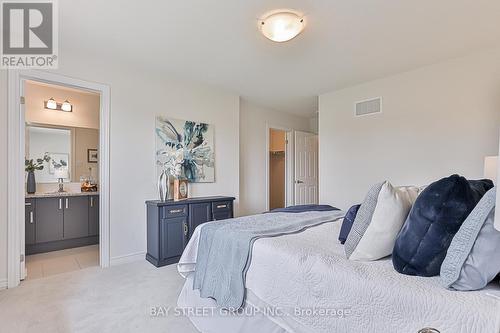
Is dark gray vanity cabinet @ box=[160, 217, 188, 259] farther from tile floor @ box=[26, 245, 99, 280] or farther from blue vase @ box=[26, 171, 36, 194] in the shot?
blue vase @ box=[26, 171, 36, 194]

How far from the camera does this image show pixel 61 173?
4164 millimetres

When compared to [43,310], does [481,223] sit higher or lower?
higher

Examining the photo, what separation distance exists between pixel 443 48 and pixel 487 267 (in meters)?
2.76

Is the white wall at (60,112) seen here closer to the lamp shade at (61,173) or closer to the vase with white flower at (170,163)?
the lamp shade at (61,173)

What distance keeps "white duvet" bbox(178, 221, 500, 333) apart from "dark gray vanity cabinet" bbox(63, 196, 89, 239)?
3.50 meters

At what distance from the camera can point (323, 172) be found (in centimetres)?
446

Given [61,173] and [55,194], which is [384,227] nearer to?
[55,194]

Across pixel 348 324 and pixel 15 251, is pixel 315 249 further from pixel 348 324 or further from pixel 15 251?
pixel 15 251

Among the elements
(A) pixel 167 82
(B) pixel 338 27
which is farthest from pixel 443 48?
(A) pixel 167 82

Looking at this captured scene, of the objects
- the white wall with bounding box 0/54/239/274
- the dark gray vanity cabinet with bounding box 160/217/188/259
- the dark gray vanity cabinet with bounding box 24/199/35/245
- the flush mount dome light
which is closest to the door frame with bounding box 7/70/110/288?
the white wall with bounding box 0/54/239/274

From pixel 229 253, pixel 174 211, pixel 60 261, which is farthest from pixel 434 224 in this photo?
pixel 60 261

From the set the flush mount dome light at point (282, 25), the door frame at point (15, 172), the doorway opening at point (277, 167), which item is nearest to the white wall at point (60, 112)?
the door frame at point (15, 172)

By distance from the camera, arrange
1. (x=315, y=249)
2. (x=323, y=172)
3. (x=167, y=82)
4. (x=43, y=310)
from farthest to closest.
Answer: (x=323, y=172)
(x=167, y=82)
(x=43, y=310)
(x=315, y=249)

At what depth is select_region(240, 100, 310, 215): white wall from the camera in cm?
490
